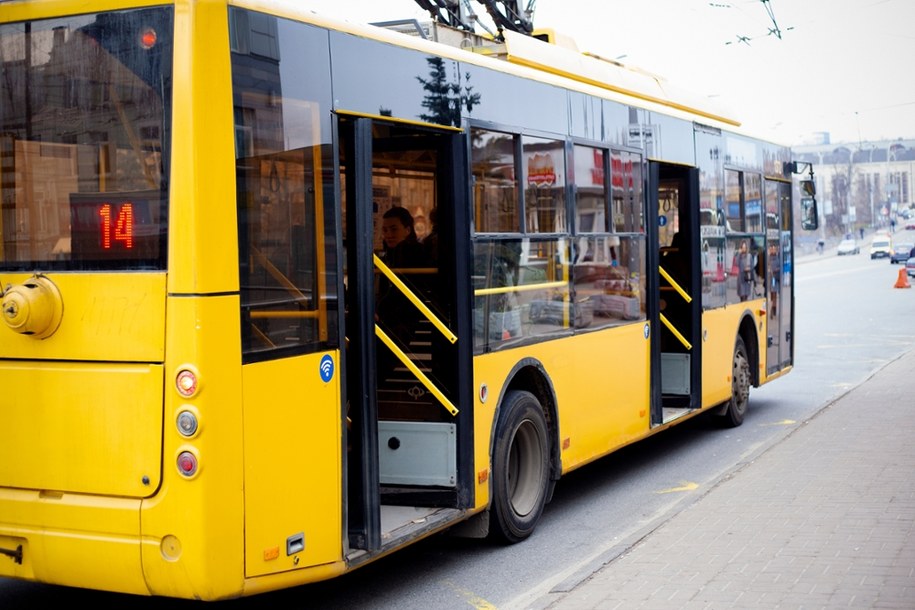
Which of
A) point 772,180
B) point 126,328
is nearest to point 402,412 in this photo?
point 126,328

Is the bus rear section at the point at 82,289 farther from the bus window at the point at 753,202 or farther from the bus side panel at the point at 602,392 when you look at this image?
the bus window at the point at 753,202

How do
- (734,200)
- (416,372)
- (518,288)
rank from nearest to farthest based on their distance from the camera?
1. (416,372)
2. (518,288)
3. (734,200)

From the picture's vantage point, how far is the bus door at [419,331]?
710cm

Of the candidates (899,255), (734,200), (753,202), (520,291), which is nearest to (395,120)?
(520,291)

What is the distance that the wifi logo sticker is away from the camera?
18.9ft

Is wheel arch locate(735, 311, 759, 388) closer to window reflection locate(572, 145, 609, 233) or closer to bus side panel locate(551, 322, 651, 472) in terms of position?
bus side panel locate(551, 322, 651, 472)

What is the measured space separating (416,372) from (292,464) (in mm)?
1553

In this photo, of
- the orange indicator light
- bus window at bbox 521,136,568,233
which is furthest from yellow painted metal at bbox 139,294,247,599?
bus window at bbox 521,136,568,233

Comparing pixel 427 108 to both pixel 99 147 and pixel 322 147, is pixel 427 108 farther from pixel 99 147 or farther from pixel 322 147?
pixel 99 147

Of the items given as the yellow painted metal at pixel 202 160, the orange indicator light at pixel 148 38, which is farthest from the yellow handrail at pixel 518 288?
the orange indicator light at pixel 148 38

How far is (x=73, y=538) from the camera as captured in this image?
17.5 feet

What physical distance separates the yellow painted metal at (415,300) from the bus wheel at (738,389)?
650 centimetres

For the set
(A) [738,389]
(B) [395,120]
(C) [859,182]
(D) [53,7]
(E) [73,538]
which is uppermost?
(C) [859,182]

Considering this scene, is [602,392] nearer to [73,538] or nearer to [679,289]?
[679,289]
